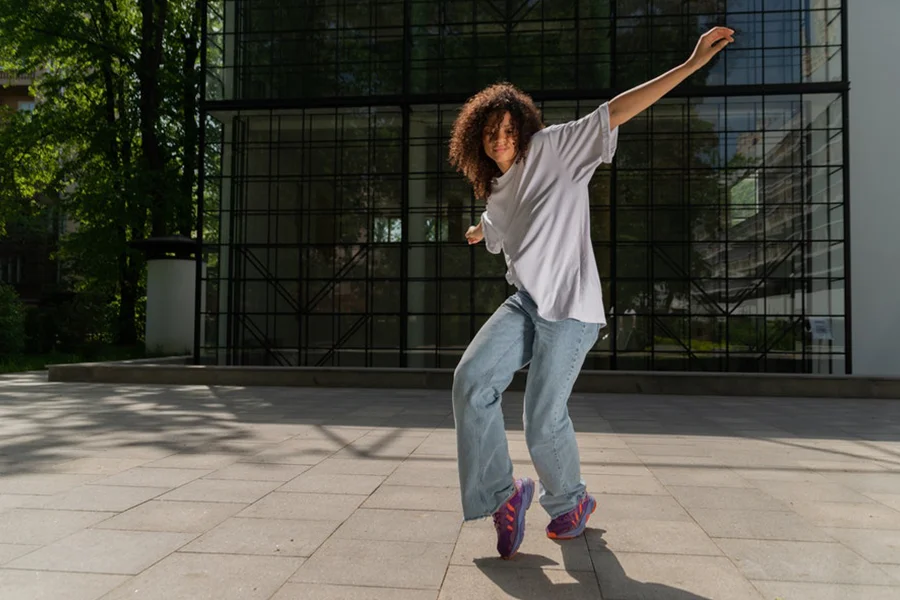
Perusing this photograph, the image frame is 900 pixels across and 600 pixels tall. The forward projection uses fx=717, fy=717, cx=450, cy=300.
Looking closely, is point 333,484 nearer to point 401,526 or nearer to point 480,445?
point 401,526

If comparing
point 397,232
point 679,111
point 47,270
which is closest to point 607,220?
point 679,111

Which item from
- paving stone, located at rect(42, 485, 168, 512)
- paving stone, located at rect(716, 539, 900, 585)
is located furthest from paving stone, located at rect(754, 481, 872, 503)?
paving stone, located at rect(42, 485, 168, 512)

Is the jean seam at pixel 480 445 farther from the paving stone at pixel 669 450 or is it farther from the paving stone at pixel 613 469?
the paving stone at pixel 669 450

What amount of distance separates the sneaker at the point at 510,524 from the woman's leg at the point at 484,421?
0.11 feet

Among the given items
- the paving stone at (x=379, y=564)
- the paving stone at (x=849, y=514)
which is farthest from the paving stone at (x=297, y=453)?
the paving stone at (x=849, y=514)

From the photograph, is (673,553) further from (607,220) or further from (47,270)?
(47,270)

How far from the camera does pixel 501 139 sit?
2908mm

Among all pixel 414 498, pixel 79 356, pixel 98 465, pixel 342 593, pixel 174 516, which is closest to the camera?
pixel 342 593

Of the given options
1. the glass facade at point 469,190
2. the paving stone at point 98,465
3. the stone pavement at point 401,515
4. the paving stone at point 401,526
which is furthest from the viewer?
the glass facade at point 469,190

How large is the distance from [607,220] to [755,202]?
3.38 m

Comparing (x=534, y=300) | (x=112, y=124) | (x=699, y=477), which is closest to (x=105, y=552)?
(x=534, y=300)

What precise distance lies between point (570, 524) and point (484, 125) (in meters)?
1.74

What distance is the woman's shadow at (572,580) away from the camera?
248 cm

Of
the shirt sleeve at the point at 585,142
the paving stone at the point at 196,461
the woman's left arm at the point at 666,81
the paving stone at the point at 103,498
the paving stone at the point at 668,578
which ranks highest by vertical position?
the woman's left arm at the point at 666,81
